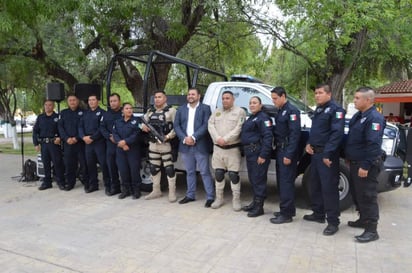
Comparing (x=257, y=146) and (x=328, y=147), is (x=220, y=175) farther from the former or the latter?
(x=328, y=147)

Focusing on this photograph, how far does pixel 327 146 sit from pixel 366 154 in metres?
0.43

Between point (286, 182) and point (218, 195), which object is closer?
point (286, 182)

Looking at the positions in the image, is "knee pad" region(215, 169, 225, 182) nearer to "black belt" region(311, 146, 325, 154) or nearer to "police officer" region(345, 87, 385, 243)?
"black belt" region(311, 146, 325, 154)

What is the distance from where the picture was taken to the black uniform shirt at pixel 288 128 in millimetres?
4742

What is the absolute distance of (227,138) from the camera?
5246 mm

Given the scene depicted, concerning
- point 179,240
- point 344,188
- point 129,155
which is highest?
point 129,155

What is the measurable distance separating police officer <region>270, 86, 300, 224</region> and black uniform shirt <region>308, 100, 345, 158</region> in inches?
10.8

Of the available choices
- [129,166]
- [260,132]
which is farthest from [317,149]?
[129,166]

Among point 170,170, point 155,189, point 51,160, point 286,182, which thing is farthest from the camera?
point 51,160

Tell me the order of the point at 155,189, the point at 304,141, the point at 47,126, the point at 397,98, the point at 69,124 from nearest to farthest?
the point at 304,141
the point at 155,189
the point at 69,124
the point at 47,126
the point at 397,98

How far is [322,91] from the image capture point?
4.47 m

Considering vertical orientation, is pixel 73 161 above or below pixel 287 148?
below

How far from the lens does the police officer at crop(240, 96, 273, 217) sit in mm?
4988

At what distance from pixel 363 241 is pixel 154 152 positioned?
3.32m
